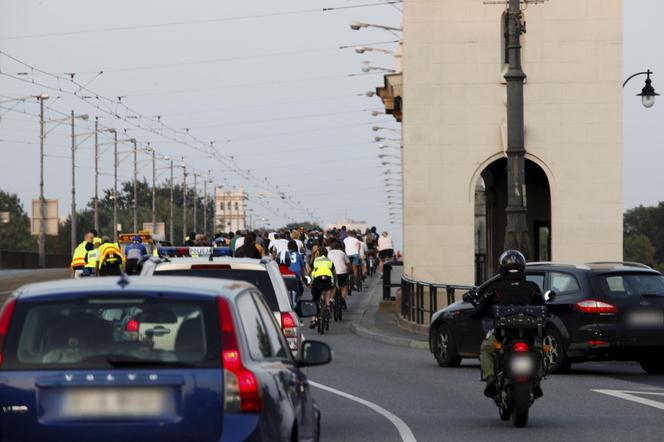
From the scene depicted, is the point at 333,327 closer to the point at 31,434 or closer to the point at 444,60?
the point at 444,60

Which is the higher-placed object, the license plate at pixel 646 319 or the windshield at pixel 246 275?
the windshield at pixel 246 275

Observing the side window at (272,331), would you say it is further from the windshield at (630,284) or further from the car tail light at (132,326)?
the windshield at (630,284)

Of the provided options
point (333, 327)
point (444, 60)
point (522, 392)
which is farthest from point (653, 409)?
point (444, 60)

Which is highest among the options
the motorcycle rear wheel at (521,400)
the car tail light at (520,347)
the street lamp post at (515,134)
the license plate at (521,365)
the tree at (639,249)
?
the street lamp post at (515,134)

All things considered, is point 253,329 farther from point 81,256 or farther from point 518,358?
point 81,256

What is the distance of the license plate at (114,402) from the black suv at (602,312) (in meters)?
14.1

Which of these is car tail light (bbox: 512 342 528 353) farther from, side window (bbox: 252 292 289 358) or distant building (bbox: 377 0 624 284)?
distant building (bbox: 377 0 624 284)

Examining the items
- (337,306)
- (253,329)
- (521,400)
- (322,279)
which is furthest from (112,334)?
(337,306)

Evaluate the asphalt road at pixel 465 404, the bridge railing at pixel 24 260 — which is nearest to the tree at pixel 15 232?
the bridge railing at pixel 24 260

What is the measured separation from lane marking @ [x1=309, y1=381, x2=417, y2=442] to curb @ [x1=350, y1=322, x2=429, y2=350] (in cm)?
846

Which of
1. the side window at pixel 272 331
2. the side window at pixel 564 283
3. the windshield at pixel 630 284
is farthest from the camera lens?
the side window at pixel 564 283

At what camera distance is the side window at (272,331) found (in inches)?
359

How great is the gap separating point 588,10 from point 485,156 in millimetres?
4412

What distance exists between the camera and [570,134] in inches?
1586
